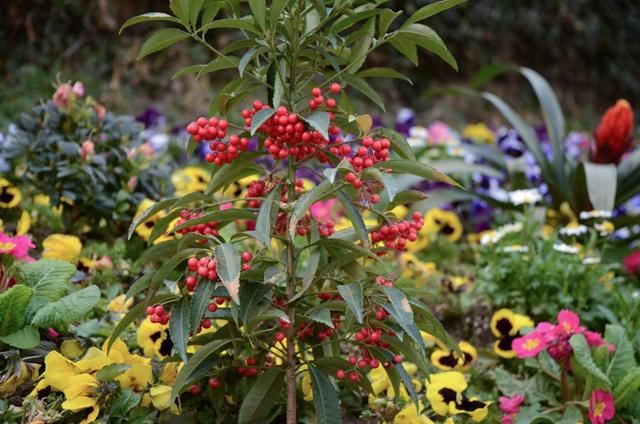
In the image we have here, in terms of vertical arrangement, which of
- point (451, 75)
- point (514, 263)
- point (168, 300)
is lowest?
point (451, 75)

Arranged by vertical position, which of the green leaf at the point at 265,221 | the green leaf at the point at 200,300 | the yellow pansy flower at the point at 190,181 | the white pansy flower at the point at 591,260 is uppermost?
the green leaf at the point at 265,221

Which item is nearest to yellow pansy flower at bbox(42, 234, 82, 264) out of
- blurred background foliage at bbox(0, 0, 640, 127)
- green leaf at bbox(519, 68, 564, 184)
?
blurred background foliage at bbox(0, 0, 640, 127)

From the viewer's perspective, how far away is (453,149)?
15.0 feet

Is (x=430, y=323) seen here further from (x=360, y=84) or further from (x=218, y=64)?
(x=218, y=64)

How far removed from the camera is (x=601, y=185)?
10.5 ft

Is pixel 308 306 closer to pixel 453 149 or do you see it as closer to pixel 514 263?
pixel 514 263

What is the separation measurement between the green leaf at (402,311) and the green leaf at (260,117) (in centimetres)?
Answer: 43

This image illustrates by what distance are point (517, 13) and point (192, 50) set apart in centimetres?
318

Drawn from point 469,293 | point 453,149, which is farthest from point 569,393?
point 453,149

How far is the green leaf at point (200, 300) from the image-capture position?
1.61 metres

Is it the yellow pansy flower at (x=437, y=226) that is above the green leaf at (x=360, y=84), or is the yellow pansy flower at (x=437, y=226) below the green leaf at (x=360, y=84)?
below

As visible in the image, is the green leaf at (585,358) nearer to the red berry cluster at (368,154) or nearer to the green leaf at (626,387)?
the green leaf at (626,387)

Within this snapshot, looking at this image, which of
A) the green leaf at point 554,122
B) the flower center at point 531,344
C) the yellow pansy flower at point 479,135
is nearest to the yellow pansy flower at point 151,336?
the flower center at point 531,344

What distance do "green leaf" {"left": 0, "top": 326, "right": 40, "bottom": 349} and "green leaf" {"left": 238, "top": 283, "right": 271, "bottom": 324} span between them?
58 centimetres
